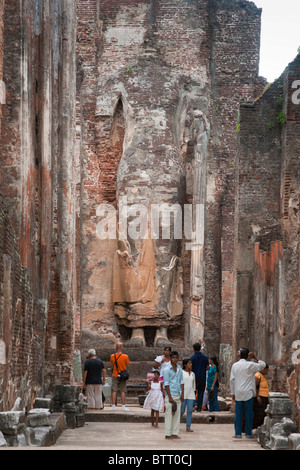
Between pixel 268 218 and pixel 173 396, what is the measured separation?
5.56 meters

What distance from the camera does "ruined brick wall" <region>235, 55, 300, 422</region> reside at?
13781mm

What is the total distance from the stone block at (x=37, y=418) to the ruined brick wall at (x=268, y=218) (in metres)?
4.15

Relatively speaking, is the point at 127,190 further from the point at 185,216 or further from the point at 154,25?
the point at 154,25

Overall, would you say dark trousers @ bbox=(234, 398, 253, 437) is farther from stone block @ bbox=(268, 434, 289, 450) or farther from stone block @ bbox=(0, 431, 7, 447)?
stone block @ bbox=(0, 431, 7, 447)

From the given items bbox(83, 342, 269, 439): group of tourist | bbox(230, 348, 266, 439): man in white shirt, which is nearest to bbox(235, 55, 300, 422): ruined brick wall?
bbox(83, 342, 269, 439): group of tourist

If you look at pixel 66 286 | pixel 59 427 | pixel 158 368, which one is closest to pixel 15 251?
pixel 59 427

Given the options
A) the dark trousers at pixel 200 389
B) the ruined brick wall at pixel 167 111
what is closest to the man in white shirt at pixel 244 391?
the dark trousers at pixel 200 389

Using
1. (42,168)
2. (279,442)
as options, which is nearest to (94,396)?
(42,168)

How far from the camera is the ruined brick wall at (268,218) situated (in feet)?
45.2

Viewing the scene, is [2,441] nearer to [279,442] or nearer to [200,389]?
[279,442]

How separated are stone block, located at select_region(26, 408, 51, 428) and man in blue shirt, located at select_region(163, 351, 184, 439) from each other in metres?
1.68

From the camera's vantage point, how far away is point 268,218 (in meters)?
16.4

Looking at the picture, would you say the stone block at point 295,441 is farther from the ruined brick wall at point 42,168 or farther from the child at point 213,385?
the child at point 213,385
